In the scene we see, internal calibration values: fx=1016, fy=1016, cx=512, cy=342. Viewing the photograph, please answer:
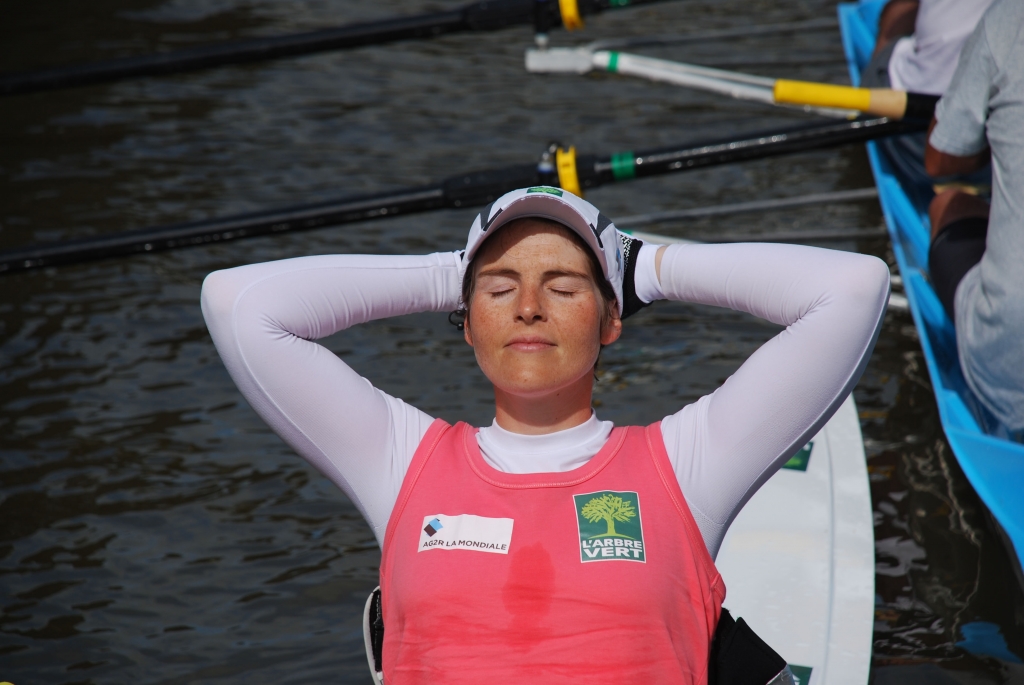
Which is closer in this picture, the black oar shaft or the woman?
the woman

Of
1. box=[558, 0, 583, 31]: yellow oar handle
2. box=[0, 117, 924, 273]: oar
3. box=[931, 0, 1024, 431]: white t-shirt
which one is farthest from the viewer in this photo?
box=[558, 0, 583, 31]: yellow oar handle

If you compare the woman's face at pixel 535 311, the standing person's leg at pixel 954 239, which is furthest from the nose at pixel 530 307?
the standing person's leg at pixel 954 239

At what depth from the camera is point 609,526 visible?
166 centimetres

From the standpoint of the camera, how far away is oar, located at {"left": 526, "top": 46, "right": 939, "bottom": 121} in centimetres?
332

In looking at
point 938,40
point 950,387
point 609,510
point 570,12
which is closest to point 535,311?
point 609,510

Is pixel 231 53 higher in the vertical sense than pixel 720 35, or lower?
higher

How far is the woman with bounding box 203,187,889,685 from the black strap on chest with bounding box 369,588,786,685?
50 millimetres

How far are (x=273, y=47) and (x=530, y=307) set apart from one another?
3046 millimetres

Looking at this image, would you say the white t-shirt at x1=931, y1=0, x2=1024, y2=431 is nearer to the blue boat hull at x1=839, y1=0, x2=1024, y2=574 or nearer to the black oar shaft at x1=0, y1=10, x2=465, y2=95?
the blue boat hull at x1=839, y1=0, x2=1024, y2=574

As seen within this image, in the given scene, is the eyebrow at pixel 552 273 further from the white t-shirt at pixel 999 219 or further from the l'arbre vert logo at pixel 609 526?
the white t-shirt at pixel 999 219

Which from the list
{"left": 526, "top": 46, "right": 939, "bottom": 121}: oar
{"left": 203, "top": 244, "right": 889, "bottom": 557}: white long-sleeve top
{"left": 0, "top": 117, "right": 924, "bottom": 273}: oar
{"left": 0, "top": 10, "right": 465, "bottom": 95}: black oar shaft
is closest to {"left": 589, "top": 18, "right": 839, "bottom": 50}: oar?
{"left": 526, "top": 46, "right": 939, "bottom": 121}: oar

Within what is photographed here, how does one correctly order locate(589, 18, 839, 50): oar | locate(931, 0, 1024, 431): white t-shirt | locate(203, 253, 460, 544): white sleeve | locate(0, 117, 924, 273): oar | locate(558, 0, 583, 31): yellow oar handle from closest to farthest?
1. locate(203, 253, 460, 544): white sleeve
2. locate(931, 0, 1024, 431): white t-shirt
3. locate(0, 117, 924, 273): oar
4. locate(558, 0, 583, 31): yellow oar handle
5. locate(589, 18, 839, 50): oar

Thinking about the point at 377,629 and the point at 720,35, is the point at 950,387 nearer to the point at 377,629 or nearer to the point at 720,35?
the point at 377,629

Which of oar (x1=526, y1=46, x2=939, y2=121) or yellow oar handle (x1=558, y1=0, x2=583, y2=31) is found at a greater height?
yellow oar handle (x1=558, y1=0, x2=583, y2=31)
